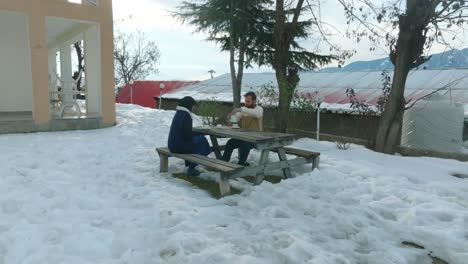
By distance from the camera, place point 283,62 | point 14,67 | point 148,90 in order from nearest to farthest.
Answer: point 283,62 < point 14,67 < point 148,90

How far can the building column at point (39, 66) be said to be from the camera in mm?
9125

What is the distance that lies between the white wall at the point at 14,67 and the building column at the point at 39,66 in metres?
1.96

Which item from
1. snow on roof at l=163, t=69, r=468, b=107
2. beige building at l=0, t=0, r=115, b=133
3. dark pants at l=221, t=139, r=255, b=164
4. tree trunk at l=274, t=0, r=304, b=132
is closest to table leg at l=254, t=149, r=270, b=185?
dark pants at l=221, t=139, r=255, b=164

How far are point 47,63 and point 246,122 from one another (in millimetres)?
5914

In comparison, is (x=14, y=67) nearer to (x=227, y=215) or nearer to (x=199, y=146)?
(x=199, y=146)

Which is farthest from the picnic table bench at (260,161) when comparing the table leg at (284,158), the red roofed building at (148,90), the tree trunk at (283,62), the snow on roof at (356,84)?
the red roofed building at (148,90)

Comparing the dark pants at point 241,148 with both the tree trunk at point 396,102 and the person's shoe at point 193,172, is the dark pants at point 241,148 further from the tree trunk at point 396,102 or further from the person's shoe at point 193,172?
the tree trunk at point 396,102

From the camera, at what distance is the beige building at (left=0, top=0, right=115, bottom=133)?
9180 mm

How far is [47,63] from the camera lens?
9.39 m

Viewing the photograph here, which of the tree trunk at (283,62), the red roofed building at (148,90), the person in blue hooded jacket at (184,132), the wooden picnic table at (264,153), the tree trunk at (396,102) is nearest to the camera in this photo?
the wooden picnic table at (264,153)

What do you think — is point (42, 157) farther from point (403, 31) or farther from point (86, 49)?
point (403, 31)

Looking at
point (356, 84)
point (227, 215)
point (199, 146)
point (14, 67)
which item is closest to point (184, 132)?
point (199, 146)

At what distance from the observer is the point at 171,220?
3.88 metres

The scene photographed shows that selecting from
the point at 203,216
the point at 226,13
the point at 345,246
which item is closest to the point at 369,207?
the point at 345,246
